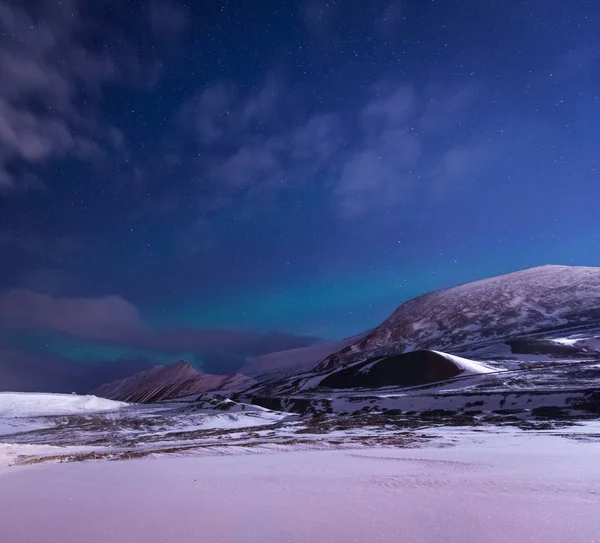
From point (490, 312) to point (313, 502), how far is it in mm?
140531

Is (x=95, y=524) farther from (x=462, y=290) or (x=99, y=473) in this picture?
(x=462, y=290)

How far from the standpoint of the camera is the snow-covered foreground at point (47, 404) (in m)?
48.0

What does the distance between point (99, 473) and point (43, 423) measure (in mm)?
37169

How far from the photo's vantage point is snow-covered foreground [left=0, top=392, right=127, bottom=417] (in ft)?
157

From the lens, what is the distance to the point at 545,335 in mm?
92438

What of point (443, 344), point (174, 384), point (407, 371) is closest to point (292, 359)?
point (174, 384)

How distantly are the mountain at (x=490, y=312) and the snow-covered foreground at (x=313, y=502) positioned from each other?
10138 centimetres

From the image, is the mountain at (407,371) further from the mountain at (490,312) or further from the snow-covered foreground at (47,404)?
the snow-covered foreground at (47,404)

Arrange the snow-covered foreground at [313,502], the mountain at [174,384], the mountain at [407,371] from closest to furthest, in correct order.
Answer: the snow-covered foreground at [313,502] < the mountain at [407,371] < the mountain at [174,384]

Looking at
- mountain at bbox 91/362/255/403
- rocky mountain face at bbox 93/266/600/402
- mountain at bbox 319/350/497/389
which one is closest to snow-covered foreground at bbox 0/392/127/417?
rocky mountain face at bbox 93/266/600/402

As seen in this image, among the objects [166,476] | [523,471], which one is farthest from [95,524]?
[523,471]

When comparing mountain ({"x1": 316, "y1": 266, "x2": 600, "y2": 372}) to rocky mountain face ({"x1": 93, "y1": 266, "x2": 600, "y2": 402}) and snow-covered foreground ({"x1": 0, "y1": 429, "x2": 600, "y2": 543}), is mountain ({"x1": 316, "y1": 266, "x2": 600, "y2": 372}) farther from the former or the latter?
snow-covered foreground ({"x1": 0, "y1": 429, "x2": 600, "y2": 543})

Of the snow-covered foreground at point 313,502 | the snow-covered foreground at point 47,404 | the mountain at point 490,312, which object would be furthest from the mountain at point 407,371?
the snow-covered foreground at point 313,502

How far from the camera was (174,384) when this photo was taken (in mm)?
139250
